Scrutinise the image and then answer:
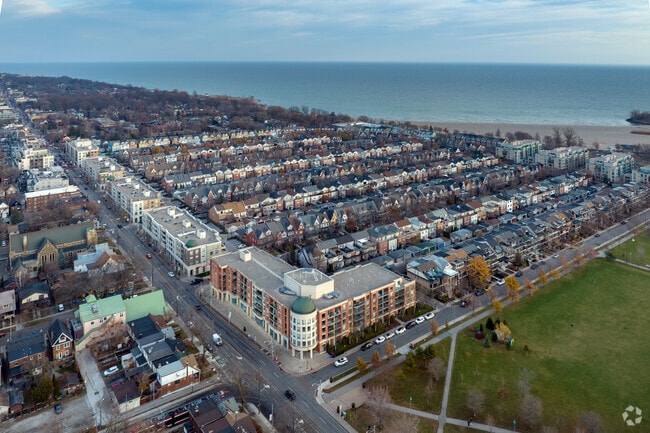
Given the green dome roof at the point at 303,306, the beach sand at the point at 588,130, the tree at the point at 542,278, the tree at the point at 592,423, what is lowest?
the tree at the point at 592,423

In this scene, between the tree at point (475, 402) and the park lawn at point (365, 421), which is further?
the tree at point (475, 402)

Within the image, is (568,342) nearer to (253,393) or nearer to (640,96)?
(253,393)

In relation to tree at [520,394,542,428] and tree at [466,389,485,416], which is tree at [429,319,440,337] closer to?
tree at [466,389,485,416]

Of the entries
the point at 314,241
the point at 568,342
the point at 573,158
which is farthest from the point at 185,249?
the point at 573,158

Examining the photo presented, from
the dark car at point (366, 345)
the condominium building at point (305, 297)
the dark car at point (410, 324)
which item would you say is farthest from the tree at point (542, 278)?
the dark car at point (366, 345)

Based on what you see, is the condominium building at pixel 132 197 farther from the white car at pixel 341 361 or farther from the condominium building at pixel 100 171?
the white car at pixel 341 361

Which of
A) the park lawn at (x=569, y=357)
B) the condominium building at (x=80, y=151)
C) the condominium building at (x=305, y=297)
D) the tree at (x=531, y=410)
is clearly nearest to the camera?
the tree at (x=531, y=410)
